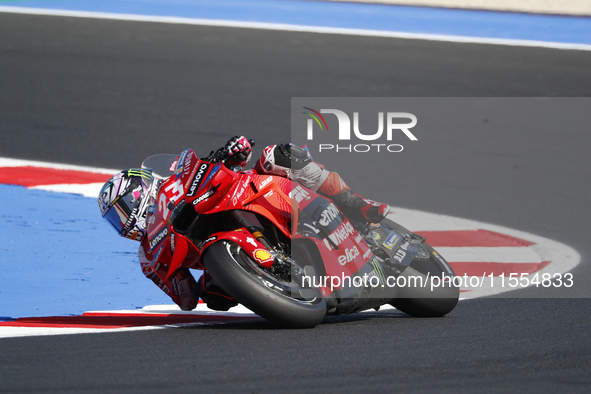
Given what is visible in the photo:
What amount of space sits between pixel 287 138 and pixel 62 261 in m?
3.76

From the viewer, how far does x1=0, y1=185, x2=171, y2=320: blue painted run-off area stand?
15.6 feet

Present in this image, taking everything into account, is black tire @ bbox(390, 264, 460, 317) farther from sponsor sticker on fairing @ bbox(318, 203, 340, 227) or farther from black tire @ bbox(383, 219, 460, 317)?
sponsor sticker on fairing @ bbox(318, 203, 340, 227)

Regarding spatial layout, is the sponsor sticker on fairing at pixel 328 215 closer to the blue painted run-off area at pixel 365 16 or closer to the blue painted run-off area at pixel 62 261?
the blue painted run-off area at pixel 62 261

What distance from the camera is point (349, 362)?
2854 millimetres

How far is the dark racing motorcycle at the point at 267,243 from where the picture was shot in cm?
339

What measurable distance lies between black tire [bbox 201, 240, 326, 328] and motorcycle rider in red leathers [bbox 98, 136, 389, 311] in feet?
1.33

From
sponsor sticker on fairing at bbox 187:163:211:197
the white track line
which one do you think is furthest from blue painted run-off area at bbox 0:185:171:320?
the white track line

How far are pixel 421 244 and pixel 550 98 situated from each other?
6403 mm

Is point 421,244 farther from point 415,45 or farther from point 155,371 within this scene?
point 415,45

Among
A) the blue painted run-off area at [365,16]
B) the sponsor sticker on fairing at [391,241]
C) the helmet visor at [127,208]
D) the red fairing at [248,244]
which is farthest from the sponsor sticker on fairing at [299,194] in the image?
the blue painted run-off area at [365,16]

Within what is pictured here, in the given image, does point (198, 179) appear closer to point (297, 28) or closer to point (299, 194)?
point (299, 194)

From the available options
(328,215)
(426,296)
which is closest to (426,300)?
(426,296)

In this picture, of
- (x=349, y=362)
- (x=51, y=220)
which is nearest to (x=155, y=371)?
(x=349, y=362)

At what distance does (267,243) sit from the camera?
3584mm
